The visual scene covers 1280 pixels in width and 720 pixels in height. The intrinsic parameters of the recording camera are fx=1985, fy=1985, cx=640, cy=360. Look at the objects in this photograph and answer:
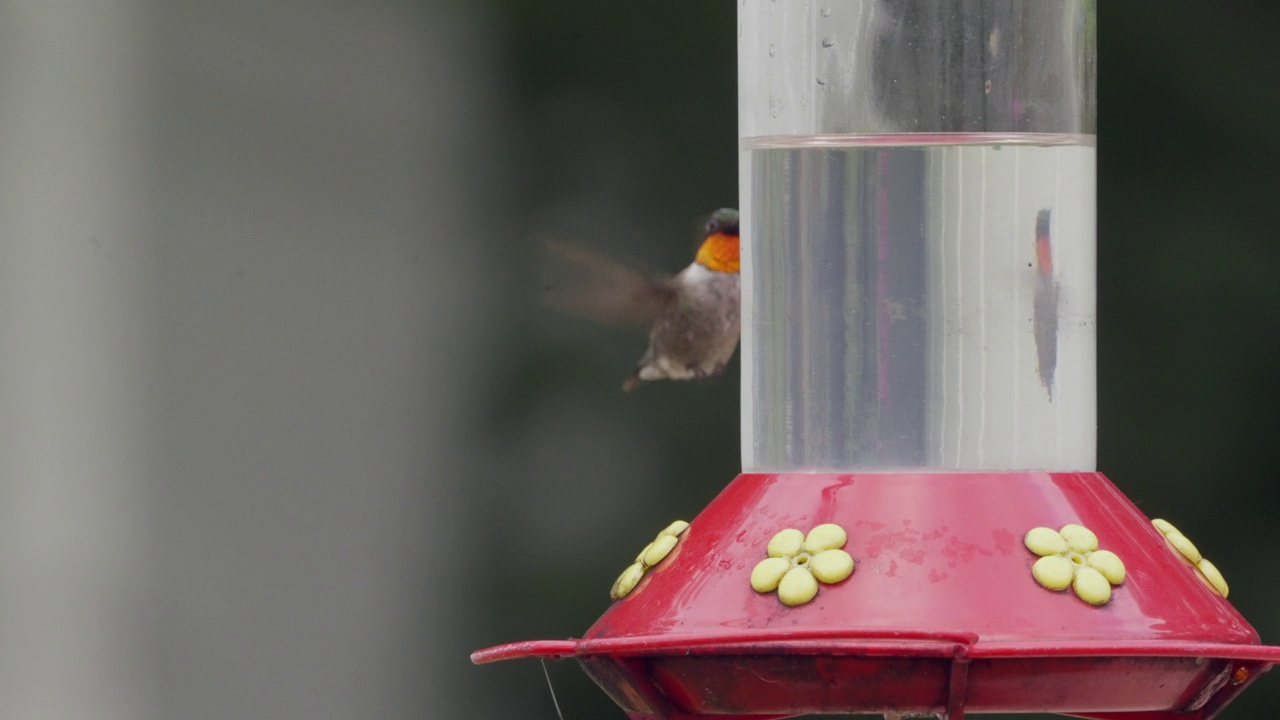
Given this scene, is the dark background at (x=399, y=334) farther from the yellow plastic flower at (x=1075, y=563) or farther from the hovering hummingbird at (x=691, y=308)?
the yellow plastic flower at (x=1075, y=563)

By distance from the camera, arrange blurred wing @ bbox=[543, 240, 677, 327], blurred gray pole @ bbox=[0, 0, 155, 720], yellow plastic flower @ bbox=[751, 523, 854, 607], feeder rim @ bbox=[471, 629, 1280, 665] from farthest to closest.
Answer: blurred gray pole @ bbox=[0, 0, 155, 720] < blurred wing @ bbox=[543, 240, 677, 327] < yellow plastic flower @ bbox=[751, 523, 854, 607] < feeder rim @ bbox=[471, 629, 1280, 665]

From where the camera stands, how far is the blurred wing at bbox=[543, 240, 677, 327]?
347 cm

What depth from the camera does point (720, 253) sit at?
3.92 meters

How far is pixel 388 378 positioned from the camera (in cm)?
481

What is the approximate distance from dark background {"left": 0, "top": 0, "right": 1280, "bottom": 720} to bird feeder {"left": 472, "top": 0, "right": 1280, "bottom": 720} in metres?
2.56

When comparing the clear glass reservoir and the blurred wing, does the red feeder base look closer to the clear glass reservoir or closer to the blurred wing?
the clear glass reservoir

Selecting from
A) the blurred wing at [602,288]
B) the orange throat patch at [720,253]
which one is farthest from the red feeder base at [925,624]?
the orange throat patch at [720,253]

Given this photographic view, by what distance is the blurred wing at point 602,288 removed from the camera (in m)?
3.47

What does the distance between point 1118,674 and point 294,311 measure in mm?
3439

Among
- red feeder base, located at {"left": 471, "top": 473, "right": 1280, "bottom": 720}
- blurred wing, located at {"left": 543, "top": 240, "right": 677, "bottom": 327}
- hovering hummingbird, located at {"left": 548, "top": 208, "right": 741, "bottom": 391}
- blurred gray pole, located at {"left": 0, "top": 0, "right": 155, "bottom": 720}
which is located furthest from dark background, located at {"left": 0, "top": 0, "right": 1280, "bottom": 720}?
red feeder base, located at {"left": 471, "top": 473, "right": 1280, "bottom": 720}

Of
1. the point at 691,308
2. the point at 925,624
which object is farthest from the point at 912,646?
the point at 691,308

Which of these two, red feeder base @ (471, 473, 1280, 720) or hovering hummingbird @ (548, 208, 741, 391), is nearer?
red feeder base @ (471, 473, 1280, 720)

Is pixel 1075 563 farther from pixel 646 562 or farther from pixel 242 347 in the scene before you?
pixel 242 347

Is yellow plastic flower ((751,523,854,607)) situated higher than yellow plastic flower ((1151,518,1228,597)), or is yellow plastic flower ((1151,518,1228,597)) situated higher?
yellow plastic flower ((751,523,854,607))
